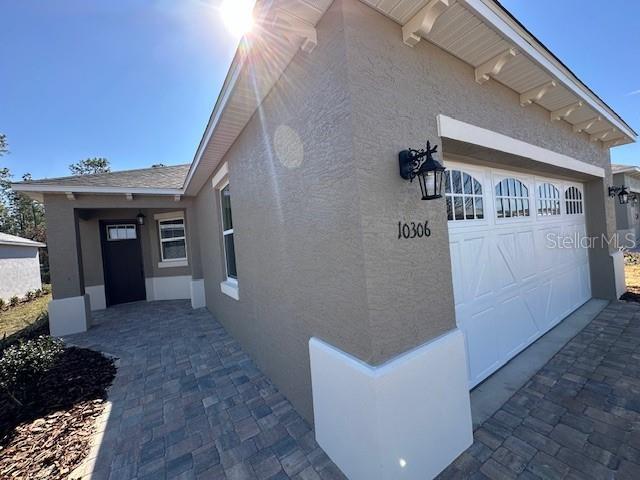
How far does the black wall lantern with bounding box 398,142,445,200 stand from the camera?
1865 millimetres

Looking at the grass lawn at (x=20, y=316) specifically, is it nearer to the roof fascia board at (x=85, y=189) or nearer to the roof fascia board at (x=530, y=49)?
the roof fascia board at (x=85, y=189)

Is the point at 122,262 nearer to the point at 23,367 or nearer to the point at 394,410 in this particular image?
the point at 23,367

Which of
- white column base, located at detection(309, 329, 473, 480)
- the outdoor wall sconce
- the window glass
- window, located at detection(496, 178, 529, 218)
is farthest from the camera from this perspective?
Answer: the outdoor wall sconce

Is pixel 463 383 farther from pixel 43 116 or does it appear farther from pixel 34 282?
pixel 34 282

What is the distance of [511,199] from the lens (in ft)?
12.7

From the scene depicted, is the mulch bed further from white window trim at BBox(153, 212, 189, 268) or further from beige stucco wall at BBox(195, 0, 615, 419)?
white window trim at BBox(153, 212, 189, 268)

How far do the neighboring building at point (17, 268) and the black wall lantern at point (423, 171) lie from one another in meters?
17.1

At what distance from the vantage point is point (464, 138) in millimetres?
2488

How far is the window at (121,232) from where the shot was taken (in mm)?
9367

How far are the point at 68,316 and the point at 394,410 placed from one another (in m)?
8.38

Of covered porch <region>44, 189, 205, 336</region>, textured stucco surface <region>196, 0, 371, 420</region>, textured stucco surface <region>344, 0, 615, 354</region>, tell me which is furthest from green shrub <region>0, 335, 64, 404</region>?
textured stucco surface <region>344, 0, 615, 354</region>

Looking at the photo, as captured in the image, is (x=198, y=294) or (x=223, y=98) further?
(x=198, y=294)

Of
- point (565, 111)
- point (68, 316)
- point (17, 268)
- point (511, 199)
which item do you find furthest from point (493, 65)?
point (17, 268)

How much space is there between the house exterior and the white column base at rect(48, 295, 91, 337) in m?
4.80
